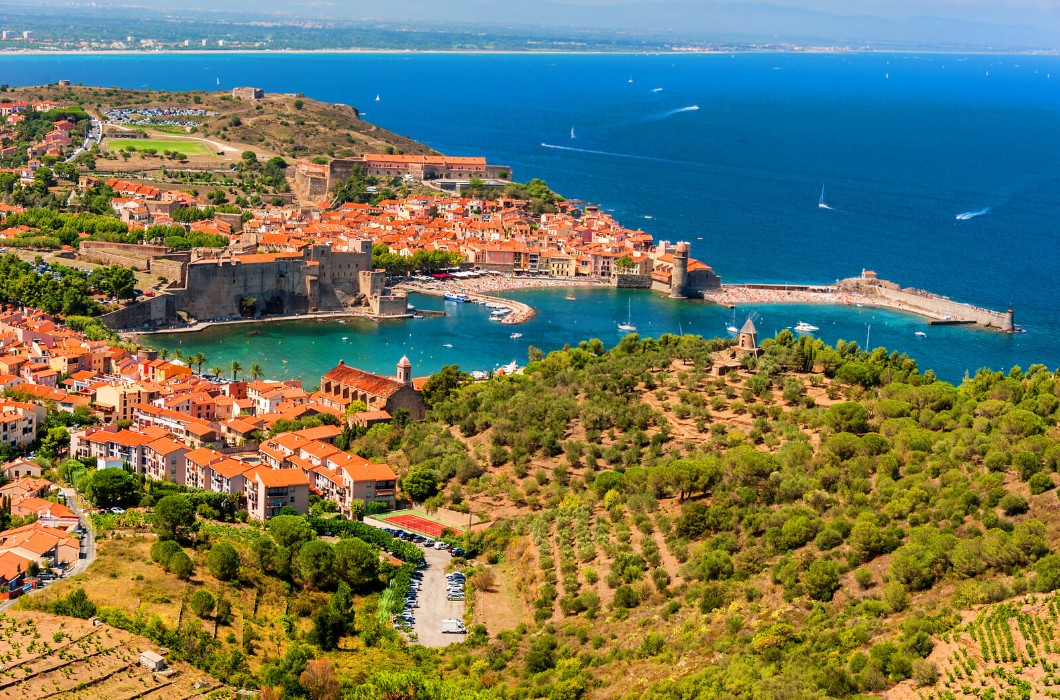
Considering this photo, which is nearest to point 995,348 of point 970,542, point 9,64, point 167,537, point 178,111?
point 970,542

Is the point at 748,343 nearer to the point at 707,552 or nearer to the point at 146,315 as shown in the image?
the point at 707,552

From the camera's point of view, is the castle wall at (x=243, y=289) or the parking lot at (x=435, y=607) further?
the castle wall at (x=243, y=289)

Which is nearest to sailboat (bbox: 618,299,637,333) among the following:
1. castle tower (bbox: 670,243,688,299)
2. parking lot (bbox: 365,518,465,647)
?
castle tower (bbox: 670,243,688,299)

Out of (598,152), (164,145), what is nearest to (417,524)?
(164,145)

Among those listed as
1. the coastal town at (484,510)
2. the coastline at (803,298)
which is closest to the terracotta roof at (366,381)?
the coastal town at (484,510)

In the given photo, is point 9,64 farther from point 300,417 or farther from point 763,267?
point 300,417

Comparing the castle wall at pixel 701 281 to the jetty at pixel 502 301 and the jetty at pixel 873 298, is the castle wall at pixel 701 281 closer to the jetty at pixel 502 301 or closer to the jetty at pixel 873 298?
the jetty at pixel 873 298
